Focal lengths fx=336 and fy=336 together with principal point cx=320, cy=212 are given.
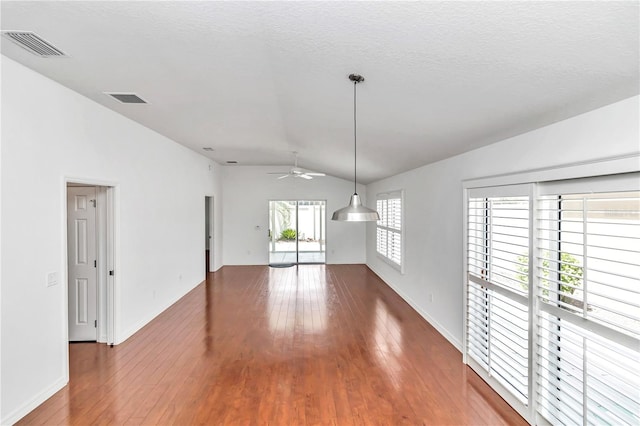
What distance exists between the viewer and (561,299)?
96.3 inches

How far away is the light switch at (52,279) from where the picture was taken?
3.06 meters

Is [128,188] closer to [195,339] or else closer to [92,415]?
[195,339]

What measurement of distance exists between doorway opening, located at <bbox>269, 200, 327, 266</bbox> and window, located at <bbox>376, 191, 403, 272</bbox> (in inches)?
87.0

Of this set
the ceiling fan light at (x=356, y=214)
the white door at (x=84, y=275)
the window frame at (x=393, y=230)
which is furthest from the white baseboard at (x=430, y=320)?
the white door at (x=84, y=275)

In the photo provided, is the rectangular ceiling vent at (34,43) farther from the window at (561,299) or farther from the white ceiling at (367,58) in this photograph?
the window at (561,299)

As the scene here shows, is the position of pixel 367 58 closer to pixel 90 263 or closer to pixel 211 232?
pixel 90 263

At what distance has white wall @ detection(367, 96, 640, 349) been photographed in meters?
2.04

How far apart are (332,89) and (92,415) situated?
3.37m

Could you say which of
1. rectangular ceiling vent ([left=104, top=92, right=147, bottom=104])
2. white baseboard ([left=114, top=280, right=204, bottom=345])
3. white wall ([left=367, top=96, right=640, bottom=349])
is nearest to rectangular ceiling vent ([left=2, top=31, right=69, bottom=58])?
rectangular ceiling vent ([left=104, top=92, right=147, bottom=104])

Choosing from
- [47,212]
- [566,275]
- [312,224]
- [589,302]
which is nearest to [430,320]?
[566,275]

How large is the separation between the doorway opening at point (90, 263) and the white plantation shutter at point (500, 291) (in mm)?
4275

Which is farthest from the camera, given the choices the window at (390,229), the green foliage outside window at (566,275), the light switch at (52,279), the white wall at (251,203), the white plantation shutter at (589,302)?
the white wall at (251,203)

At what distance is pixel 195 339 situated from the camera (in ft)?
14.3

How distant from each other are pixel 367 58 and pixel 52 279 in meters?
3.35
